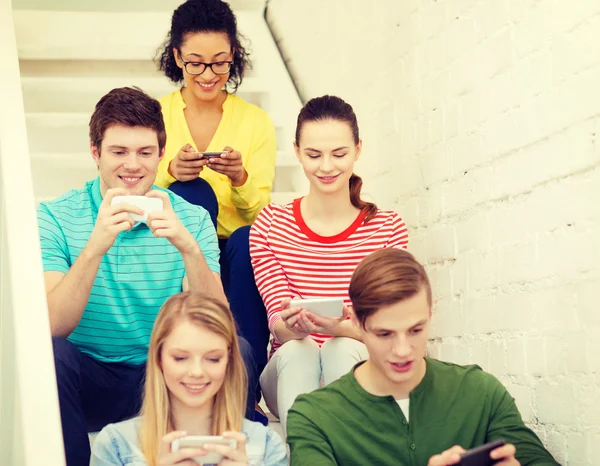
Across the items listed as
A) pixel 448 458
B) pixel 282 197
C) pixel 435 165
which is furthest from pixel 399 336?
pixel 282 197

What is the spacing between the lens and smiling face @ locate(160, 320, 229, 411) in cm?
204

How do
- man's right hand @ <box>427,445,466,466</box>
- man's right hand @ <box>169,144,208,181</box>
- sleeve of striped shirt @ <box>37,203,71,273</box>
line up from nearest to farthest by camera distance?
man's right hand @ <box>427,445,466,466</box> → sleeve of striped shirt @ <box>37,203,71,273</box> → man's right hand @ <box>169,144,208,181</box>

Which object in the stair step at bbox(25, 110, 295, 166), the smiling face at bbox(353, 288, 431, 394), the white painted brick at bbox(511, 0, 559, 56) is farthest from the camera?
the stair step at bbox(25, 110, 295, 166)

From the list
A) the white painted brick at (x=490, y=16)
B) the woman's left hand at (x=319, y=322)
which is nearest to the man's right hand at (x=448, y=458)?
the woman's left hand at (x=319, y=322)

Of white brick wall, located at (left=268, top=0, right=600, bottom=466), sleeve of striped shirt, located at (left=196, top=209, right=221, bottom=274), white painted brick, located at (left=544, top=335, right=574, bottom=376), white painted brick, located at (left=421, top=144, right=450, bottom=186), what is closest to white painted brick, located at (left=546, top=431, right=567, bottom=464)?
white brick wall, located at (left=268, top=0, right=600, bottom=466)

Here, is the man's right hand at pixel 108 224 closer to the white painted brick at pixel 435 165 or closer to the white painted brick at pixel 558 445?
the white painted brick at pixel 435 165

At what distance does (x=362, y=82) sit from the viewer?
11.1ft

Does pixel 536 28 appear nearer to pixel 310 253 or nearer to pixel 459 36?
pixel 459 36

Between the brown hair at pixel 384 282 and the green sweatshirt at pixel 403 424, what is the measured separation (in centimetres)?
18

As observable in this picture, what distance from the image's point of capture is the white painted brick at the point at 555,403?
7.14ft

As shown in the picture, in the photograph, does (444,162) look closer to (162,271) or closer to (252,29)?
(162,271)

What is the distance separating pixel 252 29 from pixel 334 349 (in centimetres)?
207

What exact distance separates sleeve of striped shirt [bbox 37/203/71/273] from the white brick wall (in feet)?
3.47

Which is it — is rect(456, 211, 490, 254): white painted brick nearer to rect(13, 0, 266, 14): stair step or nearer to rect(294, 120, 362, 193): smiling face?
rect(294, 120, 362, 193): smiling face
